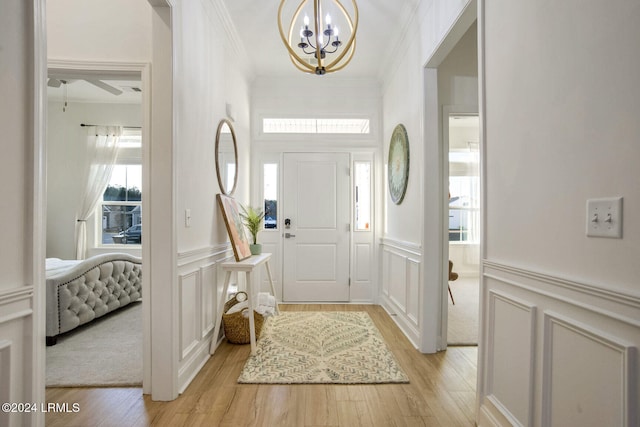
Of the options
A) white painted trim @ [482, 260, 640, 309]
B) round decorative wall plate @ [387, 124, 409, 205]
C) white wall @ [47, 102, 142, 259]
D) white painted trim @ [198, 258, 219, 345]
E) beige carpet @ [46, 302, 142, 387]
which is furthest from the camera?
white wall @ [47, 102, 142, 259]

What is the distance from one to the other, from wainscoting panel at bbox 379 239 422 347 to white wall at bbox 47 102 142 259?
4387mm

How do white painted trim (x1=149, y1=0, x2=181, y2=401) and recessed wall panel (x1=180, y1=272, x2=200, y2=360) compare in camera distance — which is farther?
recessed wall panel (x1=180, y1=272, x2=200, y2=360)

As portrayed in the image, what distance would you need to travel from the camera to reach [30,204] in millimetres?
1104

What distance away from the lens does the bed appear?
3.11 metres

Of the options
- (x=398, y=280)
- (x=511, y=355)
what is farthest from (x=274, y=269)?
(x=511, y=355)

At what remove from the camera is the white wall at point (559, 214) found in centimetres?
103

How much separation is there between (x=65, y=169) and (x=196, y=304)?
4388 mm

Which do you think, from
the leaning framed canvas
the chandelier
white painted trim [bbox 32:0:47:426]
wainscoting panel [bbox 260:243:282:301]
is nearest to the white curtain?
wainscoting panel [bbox 260:243:282:301]

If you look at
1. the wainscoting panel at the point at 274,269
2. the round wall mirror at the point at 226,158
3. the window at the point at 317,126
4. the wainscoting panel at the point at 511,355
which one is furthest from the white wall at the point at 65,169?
the wainscoting panel at the point at 511,355

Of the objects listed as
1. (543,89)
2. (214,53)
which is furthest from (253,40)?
(543,89)

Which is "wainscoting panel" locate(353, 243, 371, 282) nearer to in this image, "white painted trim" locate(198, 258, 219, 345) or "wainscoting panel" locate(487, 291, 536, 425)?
"white painted trim" locate(198, 258, 219, 345)

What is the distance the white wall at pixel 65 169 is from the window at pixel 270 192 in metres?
2.45

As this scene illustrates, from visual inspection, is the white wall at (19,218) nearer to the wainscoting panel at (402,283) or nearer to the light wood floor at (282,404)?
the light wood floor at (282,404)

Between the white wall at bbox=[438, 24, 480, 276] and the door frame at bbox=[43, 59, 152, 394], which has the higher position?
the white wall at bbox=[438, 24, 480, 276]
